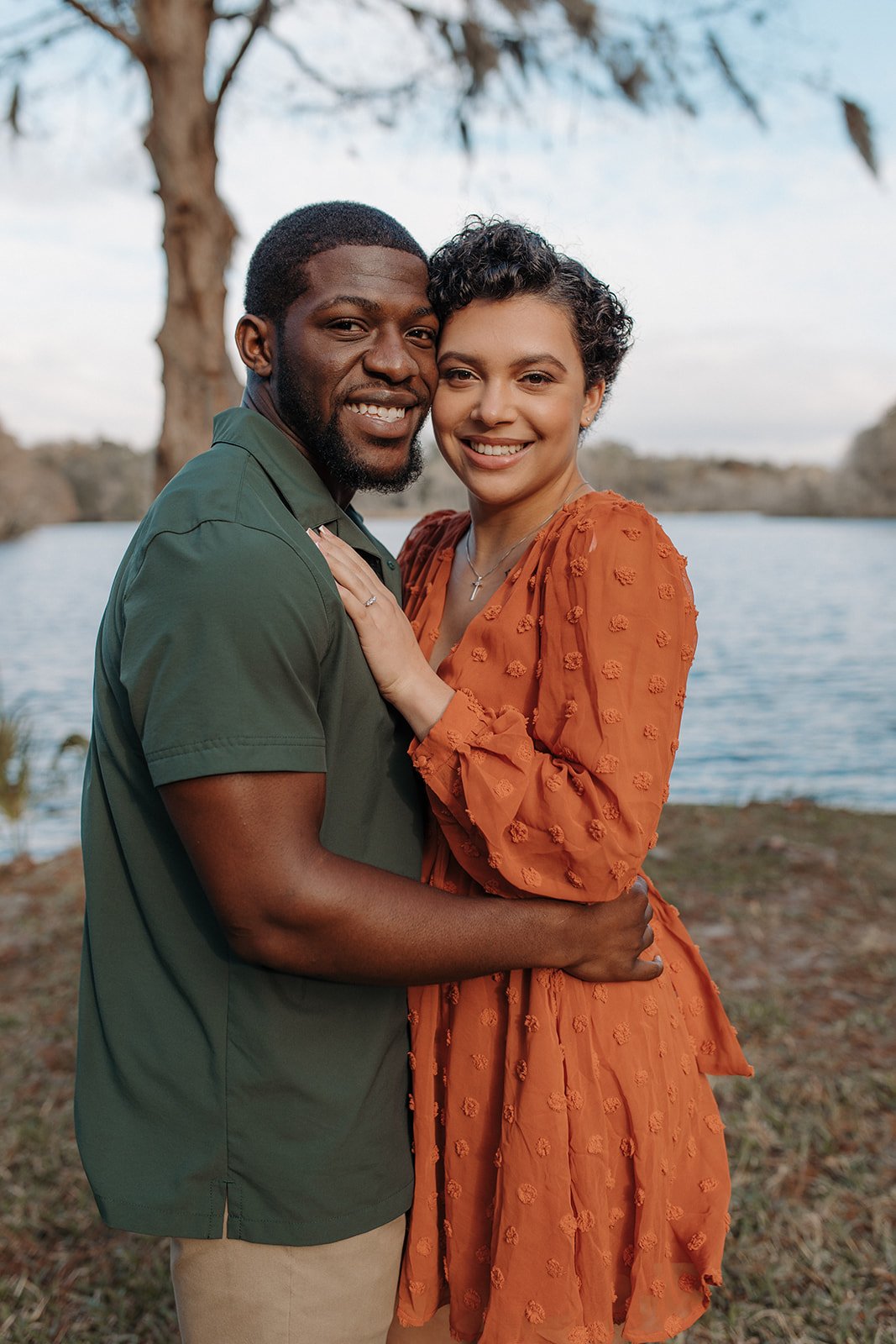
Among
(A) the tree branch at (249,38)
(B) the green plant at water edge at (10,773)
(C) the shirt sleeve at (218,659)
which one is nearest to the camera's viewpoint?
(C) the shirt sleeve at (218,659)

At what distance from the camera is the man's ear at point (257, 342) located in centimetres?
188

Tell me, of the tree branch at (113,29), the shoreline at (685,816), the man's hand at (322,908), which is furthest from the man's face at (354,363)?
the shoreline at (685,816)

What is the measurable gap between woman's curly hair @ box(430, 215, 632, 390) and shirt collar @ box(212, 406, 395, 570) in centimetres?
46

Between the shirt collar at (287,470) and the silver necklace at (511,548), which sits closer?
the shirt collar at (287,470)

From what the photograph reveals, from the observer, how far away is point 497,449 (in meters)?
2.08

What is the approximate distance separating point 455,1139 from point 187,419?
3241mm

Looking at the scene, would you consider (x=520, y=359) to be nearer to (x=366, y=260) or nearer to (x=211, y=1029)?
(x=366, y=260)

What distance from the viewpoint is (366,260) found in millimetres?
1818

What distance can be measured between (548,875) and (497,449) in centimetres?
86

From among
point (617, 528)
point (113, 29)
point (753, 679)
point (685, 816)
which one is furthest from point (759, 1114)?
point (753, 679)

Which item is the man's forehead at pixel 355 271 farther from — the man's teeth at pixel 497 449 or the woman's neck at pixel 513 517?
the woman's neck at pixel 513 517

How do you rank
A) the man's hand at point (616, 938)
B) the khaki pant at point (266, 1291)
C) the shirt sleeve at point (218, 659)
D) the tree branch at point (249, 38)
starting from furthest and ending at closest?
the tree branch at point (249, 38), the man's hand at point (616, 938), the khaki pant at point (266, 1291), the shirt sleeve at point (218, 659)

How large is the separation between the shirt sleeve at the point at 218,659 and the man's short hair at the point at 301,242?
591 millimetres

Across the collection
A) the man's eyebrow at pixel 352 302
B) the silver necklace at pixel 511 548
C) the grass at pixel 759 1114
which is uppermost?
the man's eyebrow at pixel 352 302
